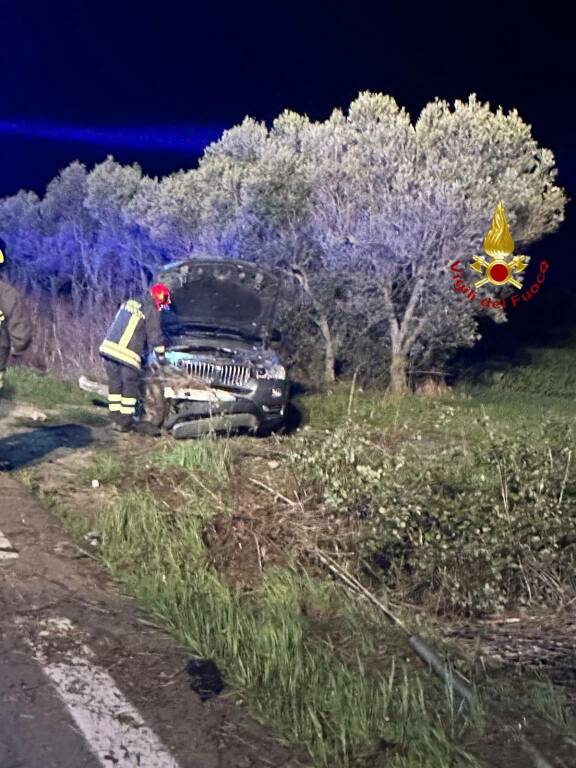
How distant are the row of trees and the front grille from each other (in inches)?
196

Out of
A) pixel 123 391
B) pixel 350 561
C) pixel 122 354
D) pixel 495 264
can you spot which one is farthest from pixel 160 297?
pixel 495 264

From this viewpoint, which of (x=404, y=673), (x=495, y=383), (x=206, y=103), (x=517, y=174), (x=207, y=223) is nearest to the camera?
(x=404, y=673)

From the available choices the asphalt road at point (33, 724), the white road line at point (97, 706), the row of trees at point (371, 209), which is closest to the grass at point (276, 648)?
the white road line at point (97, 706)

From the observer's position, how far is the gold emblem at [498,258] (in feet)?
49.9

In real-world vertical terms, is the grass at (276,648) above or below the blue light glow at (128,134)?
below

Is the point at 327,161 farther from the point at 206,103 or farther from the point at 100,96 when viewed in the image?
the point at 100,96

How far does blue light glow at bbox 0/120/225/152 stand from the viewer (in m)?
19.5

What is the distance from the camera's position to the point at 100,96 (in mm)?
27219

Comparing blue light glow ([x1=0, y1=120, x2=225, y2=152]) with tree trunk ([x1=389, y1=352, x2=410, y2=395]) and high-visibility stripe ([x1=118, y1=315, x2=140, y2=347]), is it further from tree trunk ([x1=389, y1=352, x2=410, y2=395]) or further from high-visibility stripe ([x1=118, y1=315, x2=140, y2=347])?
high-visibility stripe ([x1=118, y1=315, x2=140, y2=347])

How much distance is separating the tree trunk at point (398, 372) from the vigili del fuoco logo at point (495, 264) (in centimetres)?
141

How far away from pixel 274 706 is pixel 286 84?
17218mm

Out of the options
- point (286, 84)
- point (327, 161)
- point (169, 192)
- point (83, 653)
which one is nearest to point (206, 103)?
point (286, 84)

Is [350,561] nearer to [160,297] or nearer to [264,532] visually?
[264,532]

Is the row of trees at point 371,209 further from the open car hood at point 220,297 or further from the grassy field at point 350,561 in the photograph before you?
the grassy field at point 350,561
